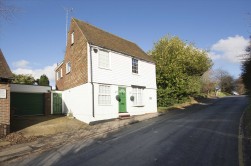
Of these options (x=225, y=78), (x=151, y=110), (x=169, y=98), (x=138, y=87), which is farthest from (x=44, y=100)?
(x=225, y=78)

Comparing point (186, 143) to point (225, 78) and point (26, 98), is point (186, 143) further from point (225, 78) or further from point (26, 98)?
point (225, 78)

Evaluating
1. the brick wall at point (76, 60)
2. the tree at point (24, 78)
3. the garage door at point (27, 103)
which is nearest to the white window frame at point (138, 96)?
the brick wall at point (76, 60)

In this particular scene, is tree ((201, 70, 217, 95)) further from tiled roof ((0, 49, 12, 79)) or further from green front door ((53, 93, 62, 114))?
tiled roof ((0, 49, 12, 79))

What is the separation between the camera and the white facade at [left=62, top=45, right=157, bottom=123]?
1791 cm

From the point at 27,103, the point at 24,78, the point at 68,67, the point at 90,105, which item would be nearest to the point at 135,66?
the point at 68,67

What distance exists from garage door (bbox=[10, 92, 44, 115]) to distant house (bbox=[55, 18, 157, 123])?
7.99 feet

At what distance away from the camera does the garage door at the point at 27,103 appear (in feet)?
65.9

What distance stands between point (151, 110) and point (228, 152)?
53.9 feet

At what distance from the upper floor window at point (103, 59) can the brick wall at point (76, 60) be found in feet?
4.40

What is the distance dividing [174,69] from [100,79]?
14.2 metres

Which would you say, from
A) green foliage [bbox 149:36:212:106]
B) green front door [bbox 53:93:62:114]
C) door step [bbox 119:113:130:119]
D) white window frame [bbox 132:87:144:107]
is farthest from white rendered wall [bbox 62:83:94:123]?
green foliage [bbox 149:36:212:106]

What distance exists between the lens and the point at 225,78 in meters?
84.8

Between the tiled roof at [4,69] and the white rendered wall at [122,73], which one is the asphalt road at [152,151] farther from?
the white rendered wall at [122,73]

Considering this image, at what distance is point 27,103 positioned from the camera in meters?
21.1
